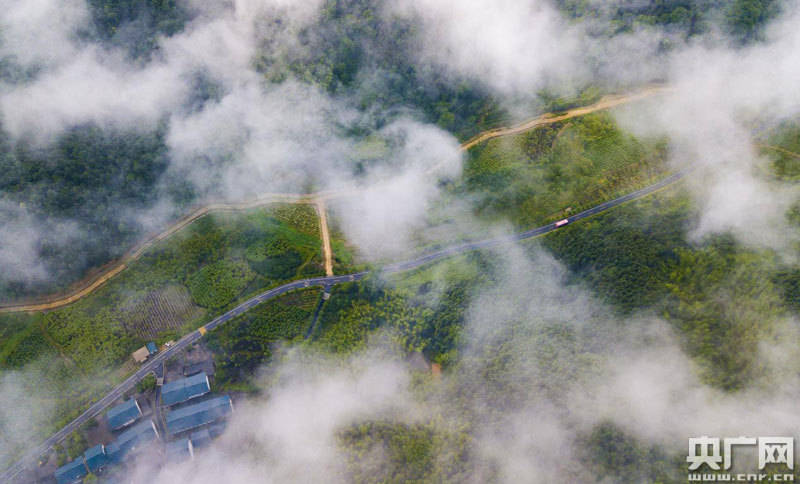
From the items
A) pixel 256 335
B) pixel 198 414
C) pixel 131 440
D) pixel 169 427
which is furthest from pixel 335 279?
pixel 131 440

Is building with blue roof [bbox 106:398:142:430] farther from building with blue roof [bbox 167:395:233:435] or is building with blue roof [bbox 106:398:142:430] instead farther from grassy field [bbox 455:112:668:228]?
grassy field [bbox 455:112:668:228]

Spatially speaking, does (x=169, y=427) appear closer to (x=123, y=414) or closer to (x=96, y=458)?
(x=123, y=414)

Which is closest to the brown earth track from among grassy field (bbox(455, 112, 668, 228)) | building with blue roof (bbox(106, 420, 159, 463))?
grassy field (bbox(455, 112, 668, 228))

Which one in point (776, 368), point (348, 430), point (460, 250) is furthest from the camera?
point (460, 250)

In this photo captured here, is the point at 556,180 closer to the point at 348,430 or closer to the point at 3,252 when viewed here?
the point at 348,430

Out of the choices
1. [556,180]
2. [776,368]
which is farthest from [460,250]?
[776,368]

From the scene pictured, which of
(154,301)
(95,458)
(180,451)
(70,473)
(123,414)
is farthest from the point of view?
(154,301)

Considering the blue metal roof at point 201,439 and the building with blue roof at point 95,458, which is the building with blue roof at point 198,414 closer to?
the blue metal roof at point 201,439
